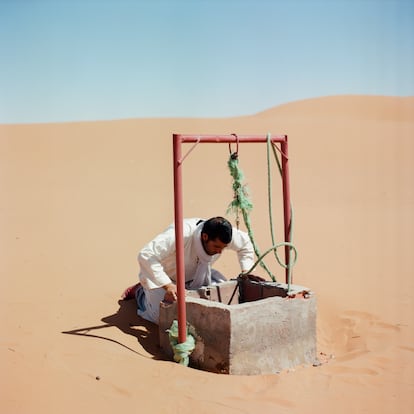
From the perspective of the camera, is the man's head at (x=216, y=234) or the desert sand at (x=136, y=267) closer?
the desert sand at (x=136, y=267)

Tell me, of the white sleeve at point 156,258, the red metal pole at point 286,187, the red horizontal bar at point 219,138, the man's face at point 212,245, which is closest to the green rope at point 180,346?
the white sleeve at point 156,258

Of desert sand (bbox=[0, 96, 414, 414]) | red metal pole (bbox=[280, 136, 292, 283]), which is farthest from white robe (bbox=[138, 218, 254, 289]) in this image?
desert sand (bbox=[0, 96, 414, 414])

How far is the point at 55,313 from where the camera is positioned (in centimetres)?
549

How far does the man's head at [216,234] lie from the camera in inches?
184

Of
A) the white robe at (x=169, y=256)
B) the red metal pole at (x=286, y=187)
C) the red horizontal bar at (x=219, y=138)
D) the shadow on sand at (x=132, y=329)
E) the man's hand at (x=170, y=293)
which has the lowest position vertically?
the shadow on sand at (x=132, y=329)

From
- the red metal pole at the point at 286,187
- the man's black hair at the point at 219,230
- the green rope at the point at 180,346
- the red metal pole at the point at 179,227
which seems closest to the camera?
the red metal pole at the point at 179,227

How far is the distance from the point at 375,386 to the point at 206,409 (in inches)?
50.5

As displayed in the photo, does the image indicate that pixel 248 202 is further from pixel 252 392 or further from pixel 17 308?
pixel 17 308

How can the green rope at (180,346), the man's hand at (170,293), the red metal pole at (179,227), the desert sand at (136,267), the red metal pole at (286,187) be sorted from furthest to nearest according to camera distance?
the red metal pole at (286,187)
the man's hand at (170,293)
the green rope at (180,346)
the red metal pole at (179,227)
the desert sand at (136,267)

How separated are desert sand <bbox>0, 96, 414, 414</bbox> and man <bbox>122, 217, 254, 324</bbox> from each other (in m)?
0.32

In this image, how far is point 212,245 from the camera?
15.8 ft

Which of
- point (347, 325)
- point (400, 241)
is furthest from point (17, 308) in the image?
point (400, 241)

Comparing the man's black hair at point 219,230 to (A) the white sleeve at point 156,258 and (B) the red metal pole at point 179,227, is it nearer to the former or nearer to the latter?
(A) the white sleeve at point 156,258

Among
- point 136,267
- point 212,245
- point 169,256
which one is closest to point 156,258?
point 169,256
